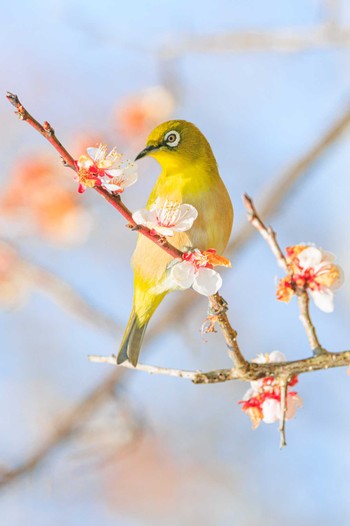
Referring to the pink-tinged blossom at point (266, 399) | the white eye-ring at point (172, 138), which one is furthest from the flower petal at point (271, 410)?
the white eye-ring at point (172, 138)

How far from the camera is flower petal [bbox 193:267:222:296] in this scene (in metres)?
2.28

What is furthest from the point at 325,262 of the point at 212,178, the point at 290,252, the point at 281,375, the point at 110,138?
the point at 110,138

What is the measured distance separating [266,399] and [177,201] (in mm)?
1068

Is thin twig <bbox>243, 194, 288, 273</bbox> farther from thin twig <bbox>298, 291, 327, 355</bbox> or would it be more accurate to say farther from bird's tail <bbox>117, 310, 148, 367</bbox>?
bird's tail <bbox>117, 310, 148, 367</bbox>

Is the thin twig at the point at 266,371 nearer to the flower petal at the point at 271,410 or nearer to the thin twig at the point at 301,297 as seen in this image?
the thin twig at the point at 301,297

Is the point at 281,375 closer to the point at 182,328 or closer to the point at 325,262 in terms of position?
the point at 325,262

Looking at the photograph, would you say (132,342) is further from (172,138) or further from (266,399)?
(172,138)

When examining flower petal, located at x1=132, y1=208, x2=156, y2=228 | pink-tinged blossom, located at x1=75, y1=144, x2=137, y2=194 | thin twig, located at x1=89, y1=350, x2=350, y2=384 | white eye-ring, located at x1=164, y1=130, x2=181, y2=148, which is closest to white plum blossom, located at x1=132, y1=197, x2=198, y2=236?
flower petal, located at x1=132, y1=208, x2=156, y2=228

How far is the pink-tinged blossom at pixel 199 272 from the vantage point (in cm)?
229

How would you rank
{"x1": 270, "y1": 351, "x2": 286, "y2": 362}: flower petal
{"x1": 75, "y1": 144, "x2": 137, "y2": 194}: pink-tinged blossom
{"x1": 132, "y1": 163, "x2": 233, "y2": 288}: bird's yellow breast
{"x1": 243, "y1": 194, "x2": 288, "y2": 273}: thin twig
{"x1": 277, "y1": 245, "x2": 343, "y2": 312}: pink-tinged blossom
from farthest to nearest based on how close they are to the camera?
{"x1": 132, "y1": 163, "x2": 233, "y2": 288}: bird's yellow breast
{"x1": 270, "y1": 351, "x2": 286, "y2": 362}: flower petal
{"x1": 277, "y1": 245, "x2": 343, "y2": 312}: pink-tinged blossom
{"x1": 75, "y1": 144, "x2": 137, "y2": 194}: pink-tinged blossom
{"x1": 243, "y1": 194, "x2": 288, "y2": 273}: thin twig

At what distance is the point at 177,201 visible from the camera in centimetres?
320

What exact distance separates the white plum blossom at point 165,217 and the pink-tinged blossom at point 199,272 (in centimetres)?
13

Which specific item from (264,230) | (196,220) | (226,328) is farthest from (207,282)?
(196,220)

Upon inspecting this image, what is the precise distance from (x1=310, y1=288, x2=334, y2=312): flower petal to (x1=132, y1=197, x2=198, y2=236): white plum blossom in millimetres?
523
